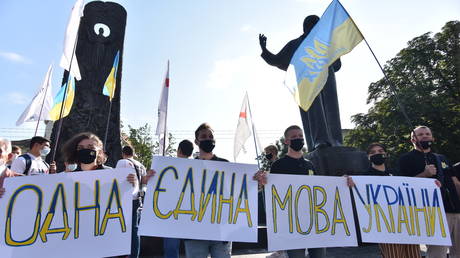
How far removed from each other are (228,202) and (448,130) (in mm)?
21080

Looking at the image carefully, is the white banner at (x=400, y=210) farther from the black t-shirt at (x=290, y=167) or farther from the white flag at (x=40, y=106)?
the white flag at (x=40, y=106)

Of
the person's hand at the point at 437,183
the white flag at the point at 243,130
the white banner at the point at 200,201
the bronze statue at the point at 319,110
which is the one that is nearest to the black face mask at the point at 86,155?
the white banner at the point at 200,201

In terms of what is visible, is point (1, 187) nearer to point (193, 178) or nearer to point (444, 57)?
point (193, 178)

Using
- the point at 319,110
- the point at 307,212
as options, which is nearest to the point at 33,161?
the point at 307,212

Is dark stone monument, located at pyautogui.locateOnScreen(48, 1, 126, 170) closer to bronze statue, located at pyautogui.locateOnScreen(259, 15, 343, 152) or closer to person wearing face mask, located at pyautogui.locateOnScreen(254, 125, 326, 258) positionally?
bronze statue, located at pyautogui.locateOnScreen(259, 15, 343, 152)

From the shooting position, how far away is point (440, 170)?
344cm

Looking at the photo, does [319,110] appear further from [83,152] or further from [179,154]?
[83,152]

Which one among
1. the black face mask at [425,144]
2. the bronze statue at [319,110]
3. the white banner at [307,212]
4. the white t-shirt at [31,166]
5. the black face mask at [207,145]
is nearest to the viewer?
the white banner at [307,212]

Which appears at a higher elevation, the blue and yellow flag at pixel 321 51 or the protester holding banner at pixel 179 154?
the blue and yellow flag at pixel 321 51

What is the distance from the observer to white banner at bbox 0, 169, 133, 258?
8.06 ft

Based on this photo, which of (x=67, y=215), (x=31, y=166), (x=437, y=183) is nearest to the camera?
(x=67, y=215)

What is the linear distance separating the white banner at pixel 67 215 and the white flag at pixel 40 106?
5204 mm

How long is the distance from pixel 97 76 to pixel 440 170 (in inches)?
366

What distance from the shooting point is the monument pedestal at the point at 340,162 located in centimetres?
541
